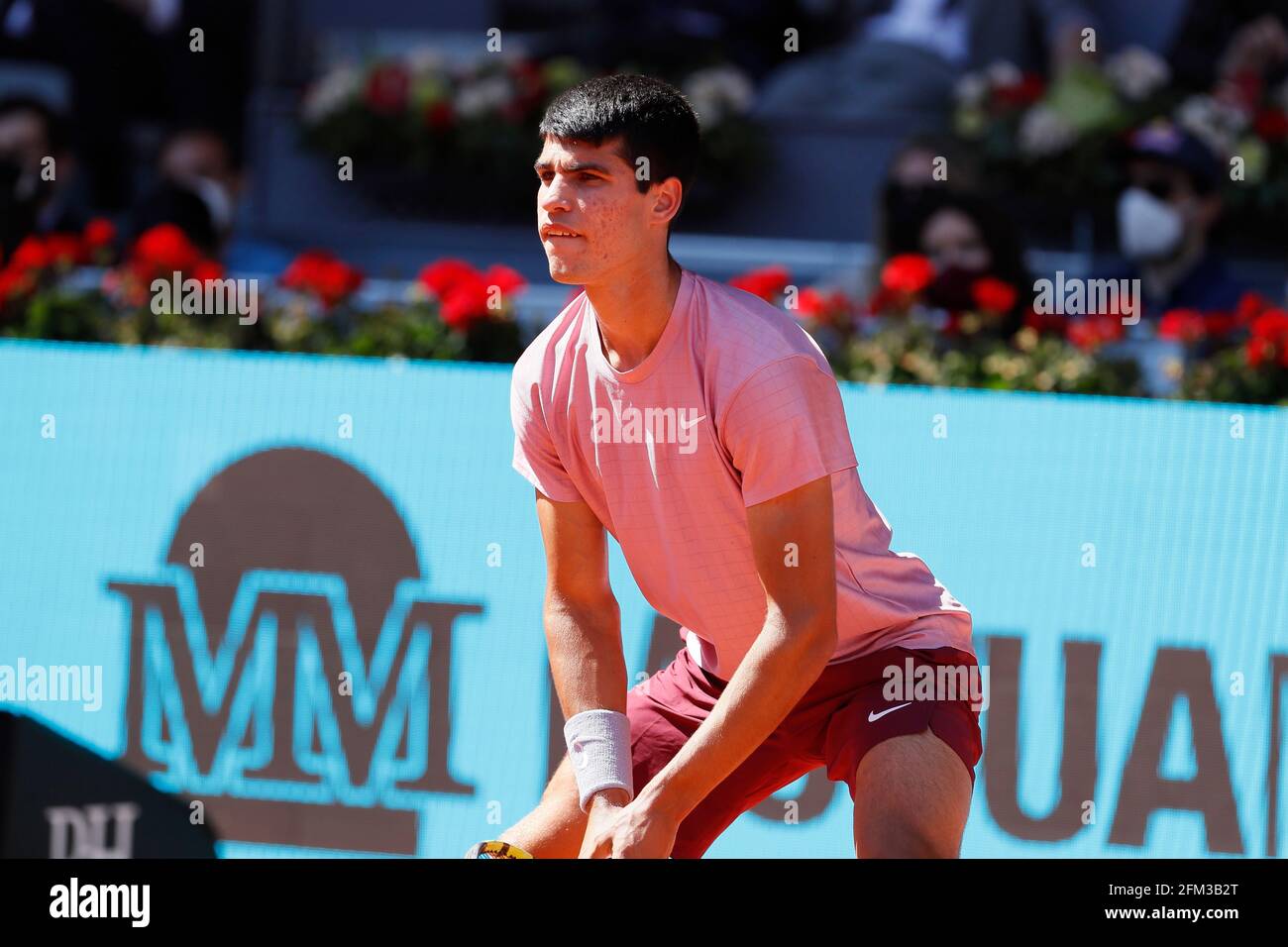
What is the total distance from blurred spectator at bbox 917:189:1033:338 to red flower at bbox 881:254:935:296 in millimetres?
205

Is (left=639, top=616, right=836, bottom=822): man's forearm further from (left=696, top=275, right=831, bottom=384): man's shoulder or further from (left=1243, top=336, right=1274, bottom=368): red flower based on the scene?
(left=1243, top=336, right=1274, bottom=368): red flower

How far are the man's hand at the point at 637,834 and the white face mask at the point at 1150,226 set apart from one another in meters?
4.77

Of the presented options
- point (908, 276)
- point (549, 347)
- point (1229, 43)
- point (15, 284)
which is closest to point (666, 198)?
point (549, 347)

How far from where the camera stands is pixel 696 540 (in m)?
2.99

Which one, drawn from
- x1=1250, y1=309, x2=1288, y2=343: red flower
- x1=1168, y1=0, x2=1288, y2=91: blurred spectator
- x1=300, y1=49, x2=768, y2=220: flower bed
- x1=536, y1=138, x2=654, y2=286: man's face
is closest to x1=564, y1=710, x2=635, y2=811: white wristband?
x1=536, y1=138, x2=654, y2=286: man's face

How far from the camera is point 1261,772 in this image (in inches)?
172

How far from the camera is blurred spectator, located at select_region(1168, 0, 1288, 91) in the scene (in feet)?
26.9

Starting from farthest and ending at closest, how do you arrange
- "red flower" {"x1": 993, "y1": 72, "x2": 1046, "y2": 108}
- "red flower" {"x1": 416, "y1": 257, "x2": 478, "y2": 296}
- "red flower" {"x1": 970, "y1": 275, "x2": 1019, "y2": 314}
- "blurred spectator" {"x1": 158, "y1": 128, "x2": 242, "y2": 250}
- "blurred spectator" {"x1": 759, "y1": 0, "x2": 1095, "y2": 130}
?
"blurred spectator" {"x1": 759, "y1": 0, "x2": 1095, "y2": 130}, "red flower" {"x1": 993, "y1": 72, "x2": 1046, "y2": 108}, "blurred spectator" {"x1": 158, "y1": 128, "x2": 242, "y2": 250}, "red flower" {"x1": 416, "y1": 257, "x2": 478, "y2": 296}, "red flower" {"x1": 970, "y1": 275, "x2": 1019, "y2": 314}

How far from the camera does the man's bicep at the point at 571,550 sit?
311 centimetres

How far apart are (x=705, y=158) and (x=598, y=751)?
534 centimetres

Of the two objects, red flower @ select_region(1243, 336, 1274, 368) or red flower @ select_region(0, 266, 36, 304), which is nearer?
red flower @ select_region(1243, 336, 1274, 368)

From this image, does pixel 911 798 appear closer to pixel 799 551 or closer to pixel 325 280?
pixel 799 551

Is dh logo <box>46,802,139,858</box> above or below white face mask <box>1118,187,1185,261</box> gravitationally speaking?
below
